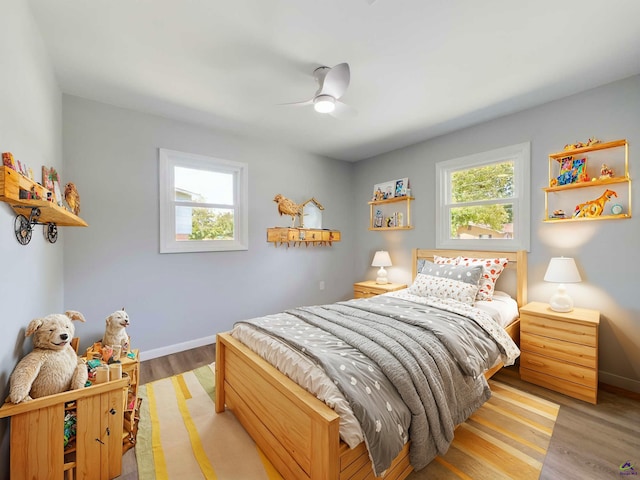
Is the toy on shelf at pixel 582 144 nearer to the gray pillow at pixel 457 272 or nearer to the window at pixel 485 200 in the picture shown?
the window at pixel 485 200

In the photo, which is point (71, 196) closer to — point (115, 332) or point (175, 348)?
point (115, 332)

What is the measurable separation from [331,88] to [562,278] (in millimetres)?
2436

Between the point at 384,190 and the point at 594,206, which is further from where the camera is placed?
the point at 384,190

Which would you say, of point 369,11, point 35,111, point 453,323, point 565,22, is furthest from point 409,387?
point 35,111

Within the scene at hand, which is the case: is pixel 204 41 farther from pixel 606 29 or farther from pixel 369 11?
pixel 606 29

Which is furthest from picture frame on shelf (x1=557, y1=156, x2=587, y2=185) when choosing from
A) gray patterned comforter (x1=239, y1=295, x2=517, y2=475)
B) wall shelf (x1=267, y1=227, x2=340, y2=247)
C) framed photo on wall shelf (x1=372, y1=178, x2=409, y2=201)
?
wall shelf (x1=267, y1=227, x2=340, y2=247)

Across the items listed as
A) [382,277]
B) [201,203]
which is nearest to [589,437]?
[382,277]

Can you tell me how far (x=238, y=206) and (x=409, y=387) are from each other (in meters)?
2.85

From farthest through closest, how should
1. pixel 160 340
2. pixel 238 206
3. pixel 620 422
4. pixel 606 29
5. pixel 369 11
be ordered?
pixel 238 206 < pixel 160 340 < pixel 620 422 < pixel 606 29 < pixel 369 11

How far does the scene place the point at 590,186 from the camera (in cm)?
241

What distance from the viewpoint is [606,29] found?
1.74m

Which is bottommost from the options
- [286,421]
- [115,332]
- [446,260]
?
[286,421]

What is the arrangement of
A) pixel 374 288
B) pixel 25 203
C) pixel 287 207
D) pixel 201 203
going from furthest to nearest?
1. pixel 287 207
2. pixel 374 288
3. pixel 201 203
4. pixel 25 203

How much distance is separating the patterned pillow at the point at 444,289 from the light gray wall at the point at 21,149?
2.91 meters
